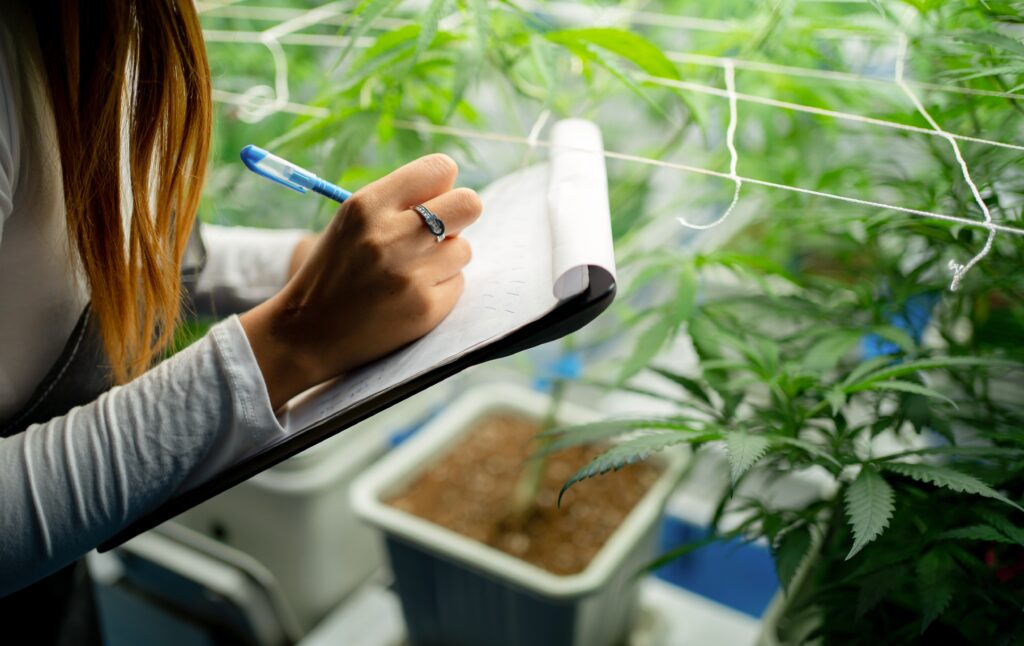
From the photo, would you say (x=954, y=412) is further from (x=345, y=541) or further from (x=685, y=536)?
(x=345, y=541)

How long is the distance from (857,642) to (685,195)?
0.40 metres

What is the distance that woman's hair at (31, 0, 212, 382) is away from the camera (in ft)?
1.20

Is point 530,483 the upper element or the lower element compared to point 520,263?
lower

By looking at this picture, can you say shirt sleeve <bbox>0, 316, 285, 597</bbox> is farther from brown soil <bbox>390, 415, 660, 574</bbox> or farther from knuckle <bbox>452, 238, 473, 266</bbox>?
brown soil <bbox>390, 415, 660, 574</bbox>

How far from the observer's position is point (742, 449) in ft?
1.29

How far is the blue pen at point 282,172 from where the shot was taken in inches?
15.3

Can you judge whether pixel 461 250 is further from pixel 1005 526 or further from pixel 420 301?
pixel 1005 526

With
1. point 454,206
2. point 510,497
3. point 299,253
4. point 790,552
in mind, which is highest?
point 454,206

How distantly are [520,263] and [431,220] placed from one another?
0.06 meters

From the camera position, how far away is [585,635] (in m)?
0.63

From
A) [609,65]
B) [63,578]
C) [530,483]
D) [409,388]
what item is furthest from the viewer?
[530,483]

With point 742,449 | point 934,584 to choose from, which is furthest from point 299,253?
point 934,584

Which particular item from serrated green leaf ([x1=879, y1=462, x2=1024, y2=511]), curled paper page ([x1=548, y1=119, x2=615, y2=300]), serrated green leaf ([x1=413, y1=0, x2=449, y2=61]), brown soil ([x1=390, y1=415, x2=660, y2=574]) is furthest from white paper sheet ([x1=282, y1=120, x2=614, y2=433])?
brown soil ([x1=390, y1=415, x2=660, y2=574])

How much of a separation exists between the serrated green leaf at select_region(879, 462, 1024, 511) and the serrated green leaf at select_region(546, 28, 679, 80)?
28 centimetres
